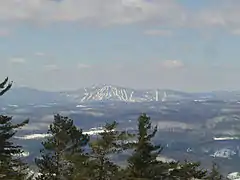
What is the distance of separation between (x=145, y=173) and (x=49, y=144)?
1383 cm

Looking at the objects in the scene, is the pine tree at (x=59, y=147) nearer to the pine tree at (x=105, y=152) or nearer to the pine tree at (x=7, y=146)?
the pine tree at (x=7, y=146)

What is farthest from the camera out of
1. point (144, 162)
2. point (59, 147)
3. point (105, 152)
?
point (59, 147)

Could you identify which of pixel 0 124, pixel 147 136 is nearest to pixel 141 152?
pixel 147 136

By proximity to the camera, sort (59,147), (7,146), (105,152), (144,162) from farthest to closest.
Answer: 1. (59,147)
2. (7,146)
3. (144,162)
4. (105,152)

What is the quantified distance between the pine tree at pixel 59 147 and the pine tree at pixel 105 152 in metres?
10.2

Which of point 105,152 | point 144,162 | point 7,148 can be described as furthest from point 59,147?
point 144,162

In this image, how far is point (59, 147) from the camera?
36375 mm

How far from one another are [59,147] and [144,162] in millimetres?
13468

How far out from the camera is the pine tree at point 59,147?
3481 cm

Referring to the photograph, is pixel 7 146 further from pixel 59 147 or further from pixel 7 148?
pixel 59 147

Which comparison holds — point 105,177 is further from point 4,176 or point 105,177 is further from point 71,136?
point 71,136

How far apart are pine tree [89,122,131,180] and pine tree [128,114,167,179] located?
0.58 meters

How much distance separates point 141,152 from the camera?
2411cm

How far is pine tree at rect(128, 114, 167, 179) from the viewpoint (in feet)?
78.3
